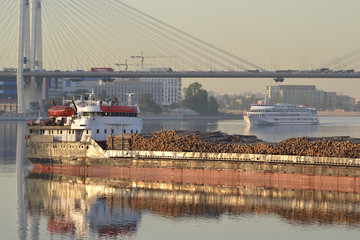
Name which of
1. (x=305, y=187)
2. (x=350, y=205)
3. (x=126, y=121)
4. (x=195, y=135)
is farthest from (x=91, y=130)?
(x=350, y=205)

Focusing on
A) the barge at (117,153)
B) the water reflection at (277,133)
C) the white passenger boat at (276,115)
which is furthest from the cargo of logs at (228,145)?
the white passenger boat at (276,115)

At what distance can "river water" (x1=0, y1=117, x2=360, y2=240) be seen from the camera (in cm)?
A: 3734

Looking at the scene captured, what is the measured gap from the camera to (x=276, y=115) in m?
183

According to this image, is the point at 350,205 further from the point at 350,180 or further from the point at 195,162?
the point at 195,162

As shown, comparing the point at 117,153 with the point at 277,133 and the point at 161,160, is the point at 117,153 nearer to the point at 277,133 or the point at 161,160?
the point at 161,160

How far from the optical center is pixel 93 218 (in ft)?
134

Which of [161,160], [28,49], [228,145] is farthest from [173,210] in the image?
[28,49]

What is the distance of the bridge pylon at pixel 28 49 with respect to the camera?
14338 centimetres

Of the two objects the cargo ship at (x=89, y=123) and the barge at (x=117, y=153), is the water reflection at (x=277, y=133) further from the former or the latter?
the barge at (x=117, y=153)

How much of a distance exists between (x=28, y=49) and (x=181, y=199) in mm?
110970

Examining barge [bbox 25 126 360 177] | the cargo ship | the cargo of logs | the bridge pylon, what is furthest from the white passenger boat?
barge [bbox 25 126 360 177]

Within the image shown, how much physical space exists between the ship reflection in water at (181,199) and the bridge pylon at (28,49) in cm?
9437

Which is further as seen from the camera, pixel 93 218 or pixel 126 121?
pixel 126 121

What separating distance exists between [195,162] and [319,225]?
14430 mm
